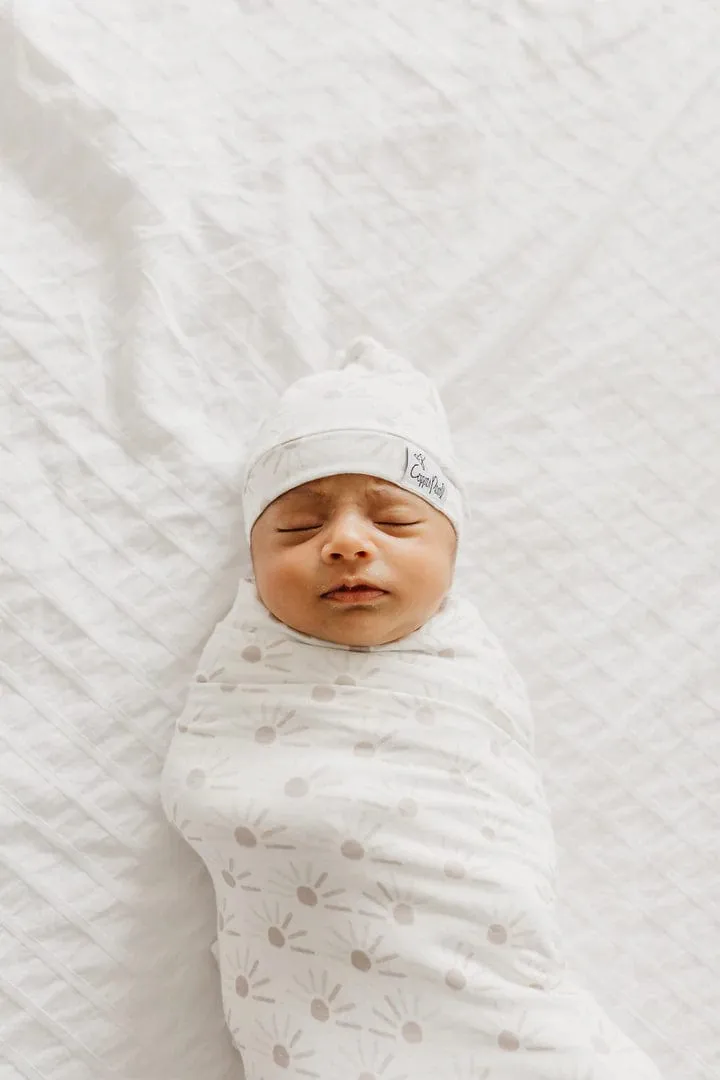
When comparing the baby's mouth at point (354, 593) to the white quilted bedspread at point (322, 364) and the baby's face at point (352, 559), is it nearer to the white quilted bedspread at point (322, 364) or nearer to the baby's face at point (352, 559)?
the baby's face at point (352, 559)

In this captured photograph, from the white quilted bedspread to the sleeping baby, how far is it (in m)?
0.11

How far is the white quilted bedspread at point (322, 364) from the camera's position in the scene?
1.13 m

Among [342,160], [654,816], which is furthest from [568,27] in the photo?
[654,816]

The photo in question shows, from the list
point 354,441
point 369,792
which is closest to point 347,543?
point 354,441

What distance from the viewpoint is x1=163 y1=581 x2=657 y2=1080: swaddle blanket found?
0.98 meters

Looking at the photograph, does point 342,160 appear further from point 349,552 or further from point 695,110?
point 349,552

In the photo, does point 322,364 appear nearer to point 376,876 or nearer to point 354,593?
point 354,593

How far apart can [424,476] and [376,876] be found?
1.28 ft

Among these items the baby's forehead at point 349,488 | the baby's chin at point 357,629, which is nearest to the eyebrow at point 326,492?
the baby's forehead at point 349,488

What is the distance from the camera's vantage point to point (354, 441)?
109 cm

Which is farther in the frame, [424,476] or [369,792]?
[424,476]

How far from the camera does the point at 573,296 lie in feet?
4.64

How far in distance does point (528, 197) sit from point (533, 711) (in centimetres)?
66

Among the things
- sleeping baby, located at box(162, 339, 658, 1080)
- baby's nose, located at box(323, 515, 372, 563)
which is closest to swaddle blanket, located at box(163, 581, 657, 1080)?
sleeping baby, located at box(162, 339, 658, 1080)
